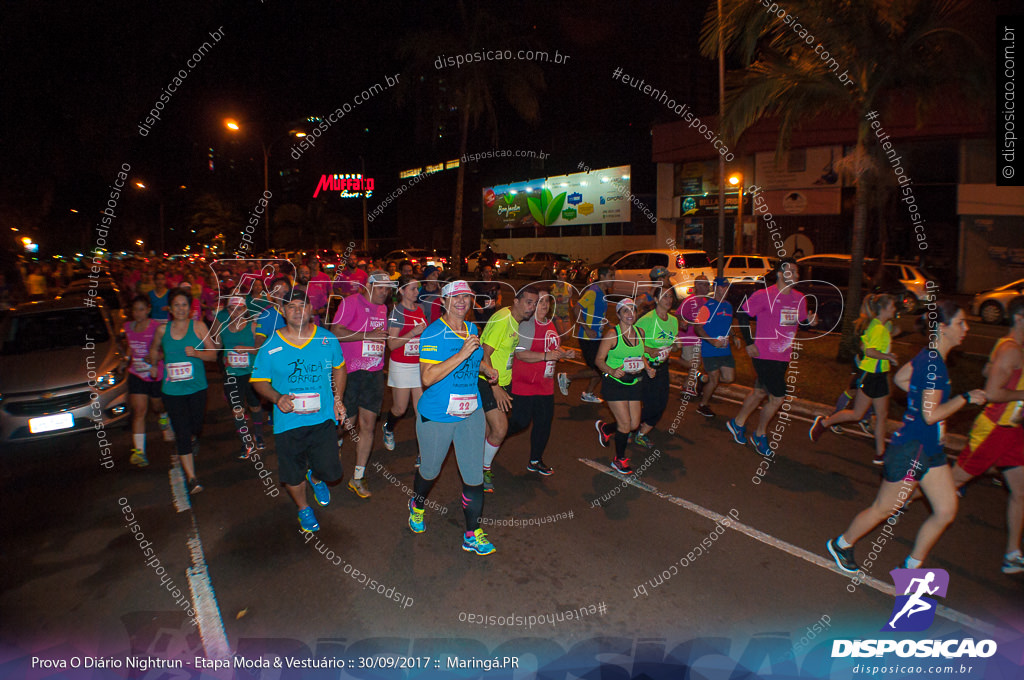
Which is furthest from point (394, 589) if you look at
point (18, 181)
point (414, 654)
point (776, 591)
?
point (18, 181)

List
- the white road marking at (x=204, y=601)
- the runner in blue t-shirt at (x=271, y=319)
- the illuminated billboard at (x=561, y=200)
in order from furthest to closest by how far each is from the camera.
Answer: the illuminated billboard at (x=561, y=200), the runner in blue t-shirt at (x=271, y=319), the white road marking at (x=204, y=601)

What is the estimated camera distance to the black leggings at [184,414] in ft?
18.7

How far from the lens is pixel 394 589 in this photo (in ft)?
13.8

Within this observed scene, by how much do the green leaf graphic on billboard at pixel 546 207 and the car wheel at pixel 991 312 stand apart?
25.3 m

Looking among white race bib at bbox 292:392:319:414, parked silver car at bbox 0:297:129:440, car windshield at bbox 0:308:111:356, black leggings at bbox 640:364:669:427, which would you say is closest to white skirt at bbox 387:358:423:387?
white race bib at bbox 292:392:319:414

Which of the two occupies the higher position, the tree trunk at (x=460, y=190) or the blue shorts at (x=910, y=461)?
the tree trunk at (x=460, y=190)

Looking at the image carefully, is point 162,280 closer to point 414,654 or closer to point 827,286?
point 414,654

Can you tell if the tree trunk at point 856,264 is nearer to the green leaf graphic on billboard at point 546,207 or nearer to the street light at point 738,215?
the street light at point 738,215

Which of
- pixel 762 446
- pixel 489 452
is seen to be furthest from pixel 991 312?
pixel 489 452

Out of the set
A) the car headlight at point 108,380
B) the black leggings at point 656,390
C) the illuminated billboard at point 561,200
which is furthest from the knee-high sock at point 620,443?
the illuminated billboard at point 561,200

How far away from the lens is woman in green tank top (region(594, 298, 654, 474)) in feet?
19.6

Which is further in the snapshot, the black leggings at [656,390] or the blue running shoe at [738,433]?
the blue running shoe at [738,433]

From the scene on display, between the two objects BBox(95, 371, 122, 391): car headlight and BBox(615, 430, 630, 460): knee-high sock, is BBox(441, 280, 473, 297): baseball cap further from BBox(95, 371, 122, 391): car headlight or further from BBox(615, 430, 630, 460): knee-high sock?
BBox(95, 371, 122, 391): car headlight

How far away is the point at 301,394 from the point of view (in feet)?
15.1
